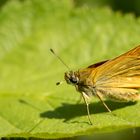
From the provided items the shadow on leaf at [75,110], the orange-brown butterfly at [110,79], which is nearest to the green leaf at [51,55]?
the shadow on leaf at [75,110]

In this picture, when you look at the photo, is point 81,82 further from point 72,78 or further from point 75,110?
point 75,110

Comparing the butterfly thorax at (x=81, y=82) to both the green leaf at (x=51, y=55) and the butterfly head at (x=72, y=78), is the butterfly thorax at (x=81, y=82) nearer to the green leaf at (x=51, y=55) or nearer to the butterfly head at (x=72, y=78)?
the butterfly head at (x=72, y=78)

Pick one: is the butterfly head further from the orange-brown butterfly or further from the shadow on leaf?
the shadow on leaf

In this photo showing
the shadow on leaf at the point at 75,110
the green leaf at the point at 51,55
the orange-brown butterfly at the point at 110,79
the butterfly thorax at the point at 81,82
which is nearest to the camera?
the green leaf at the point at 51,55

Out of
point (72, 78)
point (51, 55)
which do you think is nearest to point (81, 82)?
point (72, 78)

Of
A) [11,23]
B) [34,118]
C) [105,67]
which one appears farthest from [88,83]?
[11,23]

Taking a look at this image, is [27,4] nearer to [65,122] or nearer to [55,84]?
[55,84]

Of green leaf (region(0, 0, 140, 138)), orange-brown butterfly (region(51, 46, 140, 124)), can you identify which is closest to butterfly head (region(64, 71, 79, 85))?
orange-brown butterfly (region(51, 46, 140, 124))

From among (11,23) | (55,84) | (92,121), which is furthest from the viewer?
(11,23)
